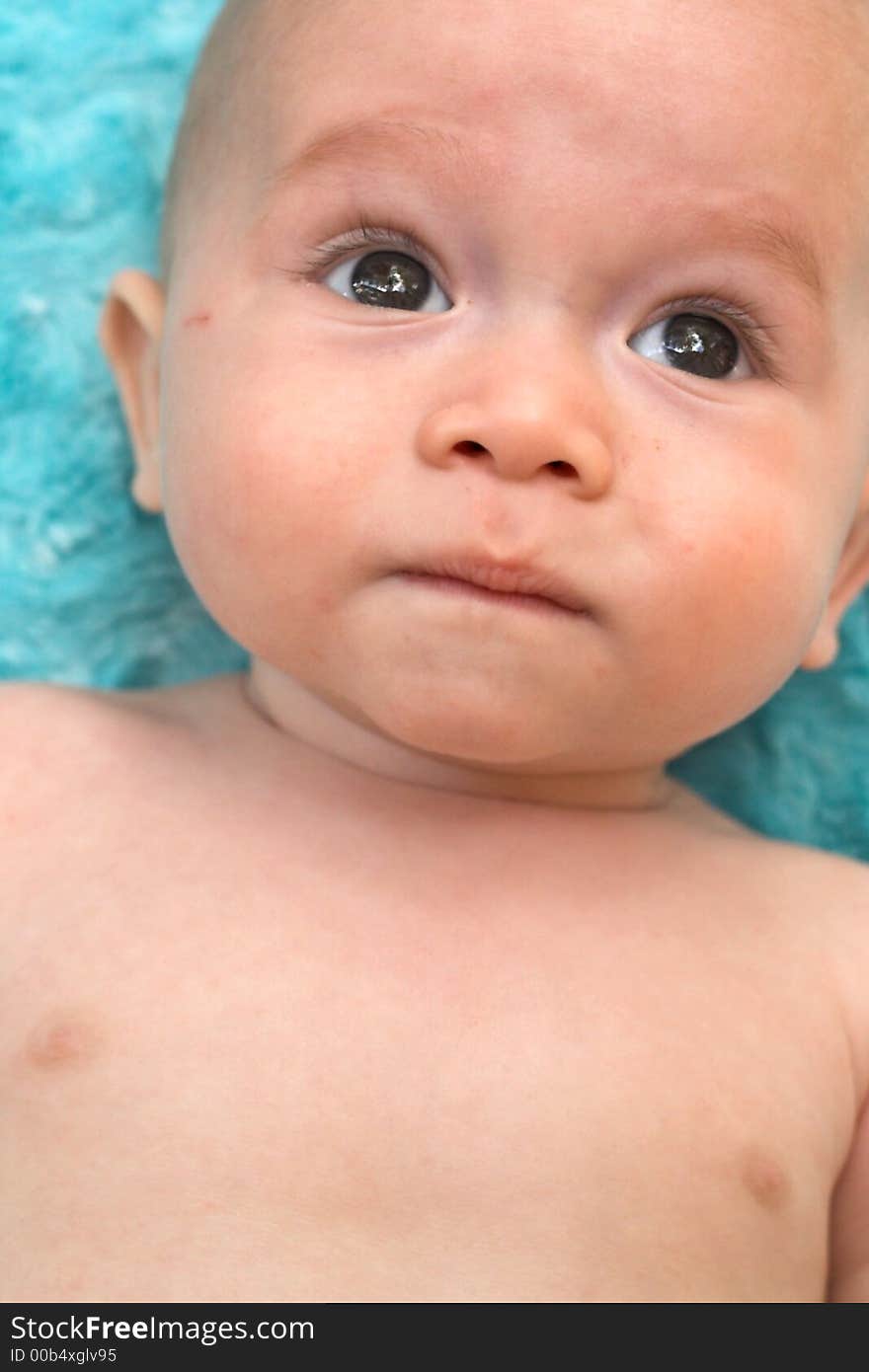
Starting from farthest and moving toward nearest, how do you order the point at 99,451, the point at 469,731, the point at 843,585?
the point at 99,451 → the point at 843,585 → the point at 469,731

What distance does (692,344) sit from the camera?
136 cm

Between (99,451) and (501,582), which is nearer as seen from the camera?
(501,582)

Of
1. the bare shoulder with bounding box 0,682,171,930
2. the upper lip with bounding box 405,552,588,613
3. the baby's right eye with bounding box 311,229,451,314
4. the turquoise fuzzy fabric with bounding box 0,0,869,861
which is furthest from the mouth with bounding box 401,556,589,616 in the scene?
the turquoise fuzzy fabric with bounding box 0,0,869,861

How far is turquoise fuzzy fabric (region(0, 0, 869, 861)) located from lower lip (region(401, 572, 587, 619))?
2.06 ft

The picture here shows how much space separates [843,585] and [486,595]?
539 mm

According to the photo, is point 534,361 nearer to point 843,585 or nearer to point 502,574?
point 502,574

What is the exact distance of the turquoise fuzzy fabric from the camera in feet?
5.88

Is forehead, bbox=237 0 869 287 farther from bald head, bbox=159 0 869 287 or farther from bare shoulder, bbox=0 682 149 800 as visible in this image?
bare shoulder, bbox=0 682 149 800

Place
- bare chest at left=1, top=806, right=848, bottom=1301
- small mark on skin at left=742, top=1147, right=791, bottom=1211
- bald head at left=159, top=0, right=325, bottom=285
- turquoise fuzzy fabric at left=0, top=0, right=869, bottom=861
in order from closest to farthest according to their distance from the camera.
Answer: bare chest at left=1, top=806, right=848, bottom=1301 → small mark on skin at left=742, top=1147, right=791, bottom=1211 → bald head at left=159, top=0, right=325, bottom=285 → turquoise fuzzy fabric at left=0, top=0, right=869, bottom=861

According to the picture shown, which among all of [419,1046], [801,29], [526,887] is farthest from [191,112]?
[419,1046]

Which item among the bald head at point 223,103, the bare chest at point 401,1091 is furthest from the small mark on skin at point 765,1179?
the bald head at point 223,103

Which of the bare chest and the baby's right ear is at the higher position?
the baby's right ear

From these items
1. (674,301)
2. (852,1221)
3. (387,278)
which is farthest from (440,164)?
(852,1221)

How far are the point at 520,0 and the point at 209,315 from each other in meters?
0.36
